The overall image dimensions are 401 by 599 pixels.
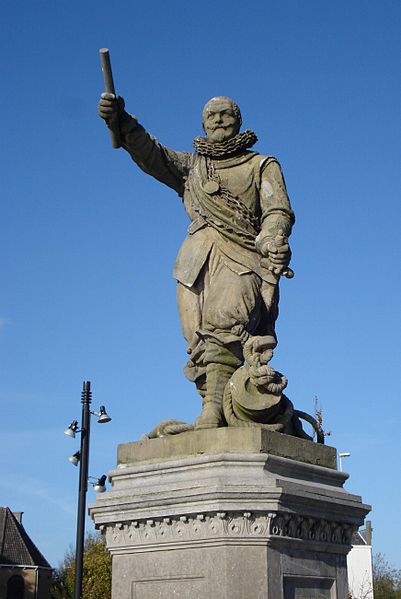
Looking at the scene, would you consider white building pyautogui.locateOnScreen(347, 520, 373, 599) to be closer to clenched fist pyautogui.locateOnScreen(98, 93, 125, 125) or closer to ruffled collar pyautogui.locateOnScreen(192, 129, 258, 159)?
ruffled collar pyautogui.locateOnScreen(192, 129, 258, 159)

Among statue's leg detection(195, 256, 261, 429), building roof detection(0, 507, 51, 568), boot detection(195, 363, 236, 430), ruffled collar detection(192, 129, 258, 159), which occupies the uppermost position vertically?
building roof detection(0, 507, 51, 568)

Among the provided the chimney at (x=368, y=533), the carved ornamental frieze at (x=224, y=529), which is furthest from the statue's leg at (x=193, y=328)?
the chimney at (x=368, y=533)

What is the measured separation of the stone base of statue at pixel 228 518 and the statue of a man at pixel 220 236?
0.50 meters

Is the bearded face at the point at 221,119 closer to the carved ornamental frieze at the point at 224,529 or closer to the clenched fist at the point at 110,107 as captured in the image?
the clenched fist at the point at 110,107

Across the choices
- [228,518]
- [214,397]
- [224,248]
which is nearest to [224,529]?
[228,518]

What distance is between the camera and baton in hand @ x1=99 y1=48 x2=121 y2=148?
24.3 feet

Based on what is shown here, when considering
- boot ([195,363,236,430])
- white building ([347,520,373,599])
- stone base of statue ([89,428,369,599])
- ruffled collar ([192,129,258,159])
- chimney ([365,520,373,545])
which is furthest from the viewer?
chimney ([365,520,373,545])

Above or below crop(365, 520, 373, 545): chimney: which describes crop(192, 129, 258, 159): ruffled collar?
below

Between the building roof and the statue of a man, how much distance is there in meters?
54.0

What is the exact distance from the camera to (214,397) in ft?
23.6

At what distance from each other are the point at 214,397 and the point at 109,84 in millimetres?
2837

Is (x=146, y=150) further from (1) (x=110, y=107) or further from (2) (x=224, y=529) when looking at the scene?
(2) (x=224, y=529)

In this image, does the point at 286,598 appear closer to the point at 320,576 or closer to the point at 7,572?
the point at 320,576

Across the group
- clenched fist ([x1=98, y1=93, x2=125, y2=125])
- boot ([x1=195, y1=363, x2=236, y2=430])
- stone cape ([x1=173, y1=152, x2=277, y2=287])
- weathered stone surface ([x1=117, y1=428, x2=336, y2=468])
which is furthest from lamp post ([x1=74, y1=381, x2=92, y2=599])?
clenched fist ([x1=98, y1=93, x2=125, y2=125])
